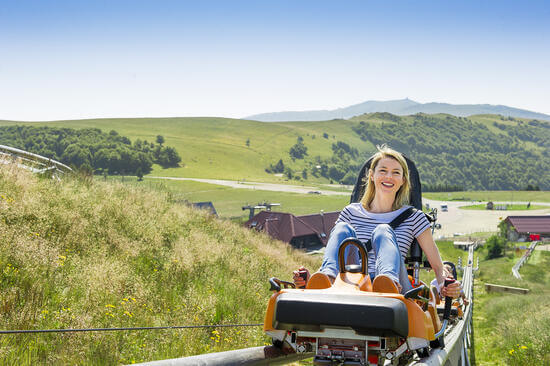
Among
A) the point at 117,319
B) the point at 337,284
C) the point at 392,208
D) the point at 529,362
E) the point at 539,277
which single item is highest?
the point at 392,208

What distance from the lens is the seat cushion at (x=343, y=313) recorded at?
2.48m

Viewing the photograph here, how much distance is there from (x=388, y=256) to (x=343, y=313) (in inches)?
39.1

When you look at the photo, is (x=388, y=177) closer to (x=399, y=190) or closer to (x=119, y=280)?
(x=399, y=190)

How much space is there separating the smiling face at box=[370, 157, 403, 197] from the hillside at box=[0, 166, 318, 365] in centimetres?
252

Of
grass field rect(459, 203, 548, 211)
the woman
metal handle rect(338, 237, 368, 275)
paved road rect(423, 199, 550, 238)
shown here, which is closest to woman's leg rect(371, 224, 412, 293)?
the woman

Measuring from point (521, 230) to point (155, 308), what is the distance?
93669 millimetres

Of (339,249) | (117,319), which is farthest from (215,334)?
(339,249)

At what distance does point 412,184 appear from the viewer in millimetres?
5285

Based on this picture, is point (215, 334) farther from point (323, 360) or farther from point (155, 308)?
point (323, 360)

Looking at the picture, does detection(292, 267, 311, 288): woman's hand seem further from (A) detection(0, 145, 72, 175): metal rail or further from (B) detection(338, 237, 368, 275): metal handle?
(A) detection(0, 145, 72, 175): metal rail

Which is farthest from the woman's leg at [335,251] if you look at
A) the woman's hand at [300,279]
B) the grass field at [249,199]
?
the grass field at [249,199]

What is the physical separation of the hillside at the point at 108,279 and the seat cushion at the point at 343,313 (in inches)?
77.3

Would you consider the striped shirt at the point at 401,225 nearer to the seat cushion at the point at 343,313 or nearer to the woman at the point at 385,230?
the woman at the point at 385,230

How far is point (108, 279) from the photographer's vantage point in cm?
520
